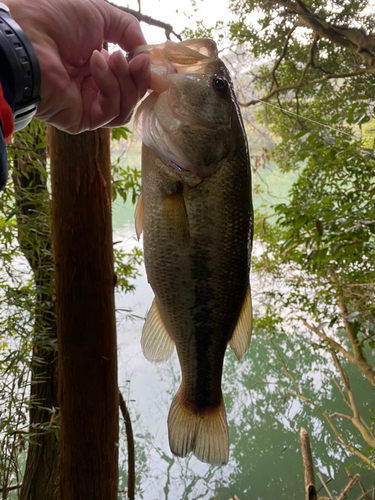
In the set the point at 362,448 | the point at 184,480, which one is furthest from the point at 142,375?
the point at 362,448

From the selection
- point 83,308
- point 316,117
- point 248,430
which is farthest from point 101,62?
point 248,430

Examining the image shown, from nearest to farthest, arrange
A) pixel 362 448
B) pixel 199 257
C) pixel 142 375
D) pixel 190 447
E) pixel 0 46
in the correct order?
pixel 0 46, pixel 199 257, pixel 190 447, pixel 362 448, pixel 142 375

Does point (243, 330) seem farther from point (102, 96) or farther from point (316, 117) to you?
point (316, 117)

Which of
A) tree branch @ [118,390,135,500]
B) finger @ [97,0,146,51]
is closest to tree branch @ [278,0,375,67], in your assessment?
finger @ [97,0,146,51]

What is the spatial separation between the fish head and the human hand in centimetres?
6

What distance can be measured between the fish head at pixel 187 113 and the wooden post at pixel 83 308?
33.1 inches

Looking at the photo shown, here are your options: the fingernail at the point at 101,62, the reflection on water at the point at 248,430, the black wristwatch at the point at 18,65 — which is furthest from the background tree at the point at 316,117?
the black wristwatch at the point at 18,65

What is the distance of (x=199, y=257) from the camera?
848 millimetres

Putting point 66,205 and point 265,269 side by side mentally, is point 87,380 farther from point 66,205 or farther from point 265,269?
point 265,269

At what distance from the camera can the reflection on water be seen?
4336 mm

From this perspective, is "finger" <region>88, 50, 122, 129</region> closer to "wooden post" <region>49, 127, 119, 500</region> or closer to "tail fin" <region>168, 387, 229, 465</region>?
"wooden post" <region>49, 127, 119, 500</region>

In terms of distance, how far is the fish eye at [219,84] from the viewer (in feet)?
2.94

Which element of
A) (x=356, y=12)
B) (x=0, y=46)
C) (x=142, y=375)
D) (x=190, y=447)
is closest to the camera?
(x=0, y=46)

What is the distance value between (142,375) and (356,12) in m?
5.40
